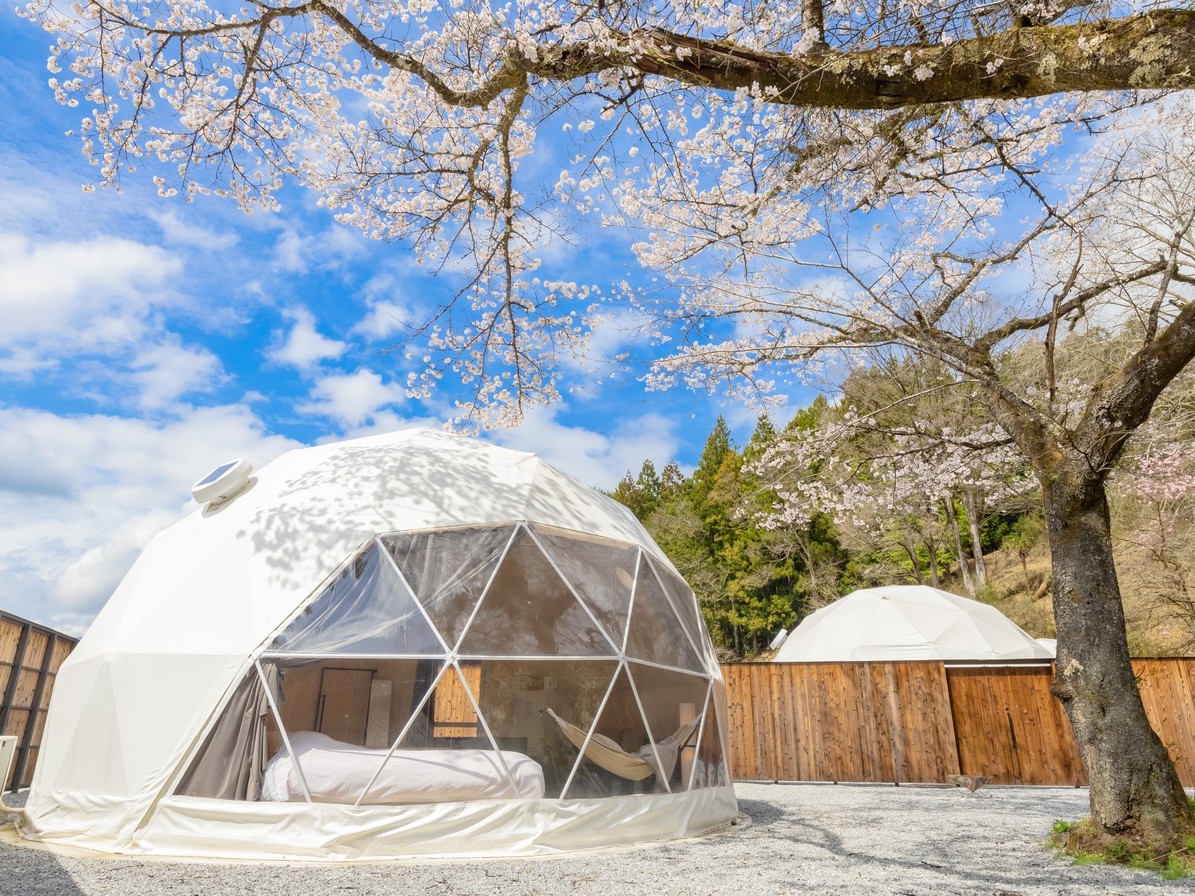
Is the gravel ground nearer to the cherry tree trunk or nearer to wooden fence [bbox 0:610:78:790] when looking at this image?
the cherry tree trunk

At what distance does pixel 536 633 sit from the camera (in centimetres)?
548

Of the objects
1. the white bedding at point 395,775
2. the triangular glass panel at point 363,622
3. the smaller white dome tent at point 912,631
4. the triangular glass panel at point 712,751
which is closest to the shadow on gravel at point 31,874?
the white bedding at point 395,775

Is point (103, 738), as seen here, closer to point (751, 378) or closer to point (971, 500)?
point (751, 378)

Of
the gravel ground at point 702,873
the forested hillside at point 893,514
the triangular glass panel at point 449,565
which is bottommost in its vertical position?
the gravel ground at point 702,873

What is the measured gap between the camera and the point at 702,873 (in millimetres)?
4527

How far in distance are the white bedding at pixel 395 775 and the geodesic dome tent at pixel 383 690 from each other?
0.04 feet

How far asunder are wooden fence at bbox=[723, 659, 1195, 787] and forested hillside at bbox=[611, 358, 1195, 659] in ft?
8.04

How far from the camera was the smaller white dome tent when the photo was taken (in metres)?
13.5

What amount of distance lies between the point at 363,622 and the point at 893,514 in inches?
743

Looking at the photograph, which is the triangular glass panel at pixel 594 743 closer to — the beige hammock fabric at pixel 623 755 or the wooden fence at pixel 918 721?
the beige hammock fabric at pixel 623 755

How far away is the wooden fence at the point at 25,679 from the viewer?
802 centimetres

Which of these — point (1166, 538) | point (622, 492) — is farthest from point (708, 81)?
point (622, 492)

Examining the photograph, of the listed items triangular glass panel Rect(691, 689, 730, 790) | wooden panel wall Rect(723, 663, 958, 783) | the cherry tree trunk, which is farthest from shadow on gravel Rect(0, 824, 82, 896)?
wooden panel wall Rect(723, 663, 958, 783)

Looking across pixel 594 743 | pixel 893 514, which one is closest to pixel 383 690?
pixel 594 743
